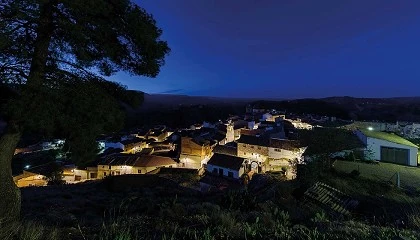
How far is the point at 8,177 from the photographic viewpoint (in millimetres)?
7480

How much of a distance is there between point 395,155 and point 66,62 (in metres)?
29.6

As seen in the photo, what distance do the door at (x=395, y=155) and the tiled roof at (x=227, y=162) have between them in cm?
1589

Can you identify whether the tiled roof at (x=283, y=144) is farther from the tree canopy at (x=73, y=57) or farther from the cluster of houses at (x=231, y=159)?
the tree canopy at (x=73, y=57)

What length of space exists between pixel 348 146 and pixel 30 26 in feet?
91.0

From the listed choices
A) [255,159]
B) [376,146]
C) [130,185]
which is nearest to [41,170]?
[130,185]

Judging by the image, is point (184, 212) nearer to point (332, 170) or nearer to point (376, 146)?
point (332, 170)

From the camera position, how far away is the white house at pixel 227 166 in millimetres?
36281

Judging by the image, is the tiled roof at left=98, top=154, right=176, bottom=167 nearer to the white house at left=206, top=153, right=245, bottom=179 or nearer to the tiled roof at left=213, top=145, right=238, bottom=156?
the white house at left=206, top=153, right=245, bottom=179

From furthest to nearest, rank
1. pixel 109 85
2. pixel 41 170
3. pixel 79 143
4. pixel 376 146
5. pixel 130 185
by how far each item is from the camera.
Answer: pixel 41 170 < pixel 376 146 < pixel 130 185 < pixel 109 85 < pixel 79 143

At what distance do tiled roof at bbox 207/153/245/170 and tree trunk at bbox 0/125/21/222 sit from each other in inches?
1189

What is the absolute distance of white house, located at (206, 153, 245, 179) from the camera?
1428 inches

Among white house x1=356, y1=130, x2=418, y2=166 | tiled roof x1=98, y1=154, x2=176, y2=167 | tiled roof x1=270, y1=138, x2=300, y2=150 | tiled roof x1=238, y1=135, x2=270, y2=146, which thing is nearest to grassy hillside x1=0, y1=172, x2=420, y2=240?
white house x1=356, y1=130, x2=418, y2=166

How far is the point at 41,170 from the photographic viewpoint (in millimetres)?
38344

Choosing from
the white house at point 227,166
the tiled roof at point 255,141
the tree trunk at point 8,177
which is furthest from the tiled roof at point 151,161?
the tree trunk at point 8,177
